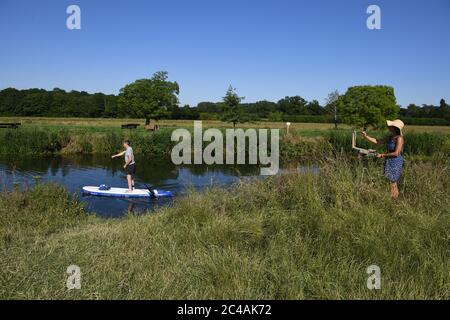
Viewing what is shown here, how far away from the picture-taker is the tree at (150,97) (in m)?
50.9

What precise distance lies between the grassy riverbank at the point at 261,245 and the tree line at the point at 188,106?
3479 centimetres

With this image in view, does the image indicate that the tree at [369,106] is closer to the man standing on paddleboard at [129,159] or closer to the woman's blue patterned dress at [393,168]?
the man standing on paddleboard at [129,159]

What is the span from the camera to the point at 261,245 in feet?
16.9

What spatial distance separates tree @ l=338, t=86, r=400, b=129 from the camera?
49.6 metres

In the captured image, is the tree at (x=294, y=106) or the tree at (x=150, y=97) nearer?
the tree at (x=150, y=97)

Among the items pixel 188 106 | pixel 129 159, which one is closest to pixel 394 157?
pixel 129 159

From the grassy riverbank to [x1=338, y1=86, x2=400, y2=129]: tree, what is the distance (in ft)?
144

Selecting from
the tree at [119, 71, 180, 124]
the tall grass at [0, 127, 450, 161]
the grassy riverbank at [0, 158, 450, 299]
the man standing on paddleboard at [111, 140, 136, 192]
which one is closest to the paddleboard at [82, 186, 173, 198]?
the man standing on paddleboard at [111, 140, 136, 192]

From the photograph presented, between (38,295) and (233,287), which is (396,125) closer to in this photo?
(233,287)

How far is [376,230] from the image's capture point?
485 centimetres

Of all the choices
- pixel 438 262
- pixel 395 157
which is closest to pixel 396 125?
pixel 395 157

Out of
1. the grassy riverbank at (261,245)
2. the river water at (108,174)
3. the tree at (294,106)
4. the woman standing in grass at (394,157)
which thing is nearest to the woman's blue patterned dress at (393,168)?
the woman standing in grass at (394,157)

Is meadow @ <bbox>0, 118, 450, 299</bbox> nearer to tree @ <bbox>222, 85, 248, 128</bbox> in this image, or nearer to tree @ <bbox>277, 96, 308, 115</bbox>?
tree @ <bbox>222, 85, 248, 128</bbox>

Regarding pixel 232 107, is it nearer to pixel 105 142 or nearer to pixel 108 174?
pixel 105 142
